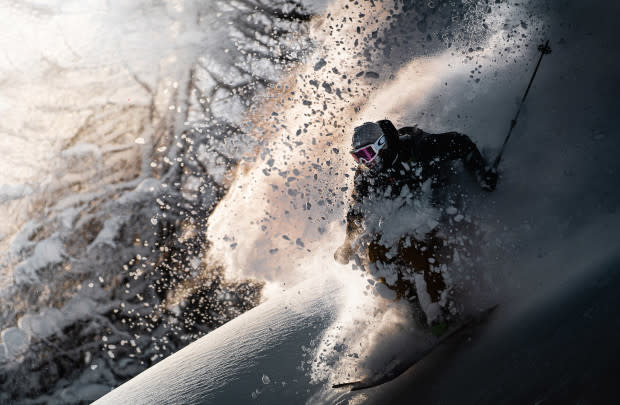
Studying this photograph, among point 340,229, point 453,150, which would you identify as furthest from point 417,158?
point 340,229

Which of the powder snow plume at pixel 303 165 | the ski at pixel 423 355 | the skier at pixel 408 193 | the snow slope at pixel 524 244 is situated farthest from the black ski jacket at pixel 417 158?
the ski at pixel 423 355

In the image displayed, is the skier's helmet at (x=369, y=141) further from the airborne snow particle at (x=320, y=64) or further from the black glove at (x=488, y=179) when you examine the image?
the airborne snow particle at (x=320, y=64)

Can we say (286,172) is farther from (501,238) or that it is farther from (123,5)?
(123,5)

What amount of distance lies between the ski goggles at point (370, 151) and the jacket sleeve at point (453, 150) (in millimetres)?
243

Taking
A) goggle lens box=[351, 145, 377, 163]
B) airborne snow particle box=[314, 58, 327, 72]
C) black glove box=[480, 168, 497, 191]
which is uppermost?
airborne snow particle box=[314, 58, 327, 72]

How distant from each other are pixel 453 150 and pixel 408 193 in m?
0.31

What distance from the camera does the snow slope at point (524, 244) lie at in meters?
1.29

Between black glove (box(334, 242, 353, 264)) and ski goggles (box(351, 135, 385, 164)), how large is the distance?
0.54m

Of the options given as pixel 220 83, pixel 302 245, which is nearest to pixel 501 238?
pixel 302 245

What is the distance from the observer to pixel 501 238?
1.50 m

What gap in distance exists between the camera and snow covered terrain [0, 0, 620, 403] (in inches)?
55.0

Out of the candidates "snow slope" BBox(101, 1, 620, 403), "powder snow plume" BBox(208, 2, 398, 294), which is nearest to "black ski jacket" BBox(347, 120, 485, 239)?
"snow slope" BBox(101, 1, 620, 403)

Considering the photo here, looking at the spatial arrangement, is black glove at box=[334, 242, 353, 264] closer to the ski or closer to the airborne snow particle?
the ski

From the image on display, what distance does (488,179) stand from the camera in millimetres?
1535
